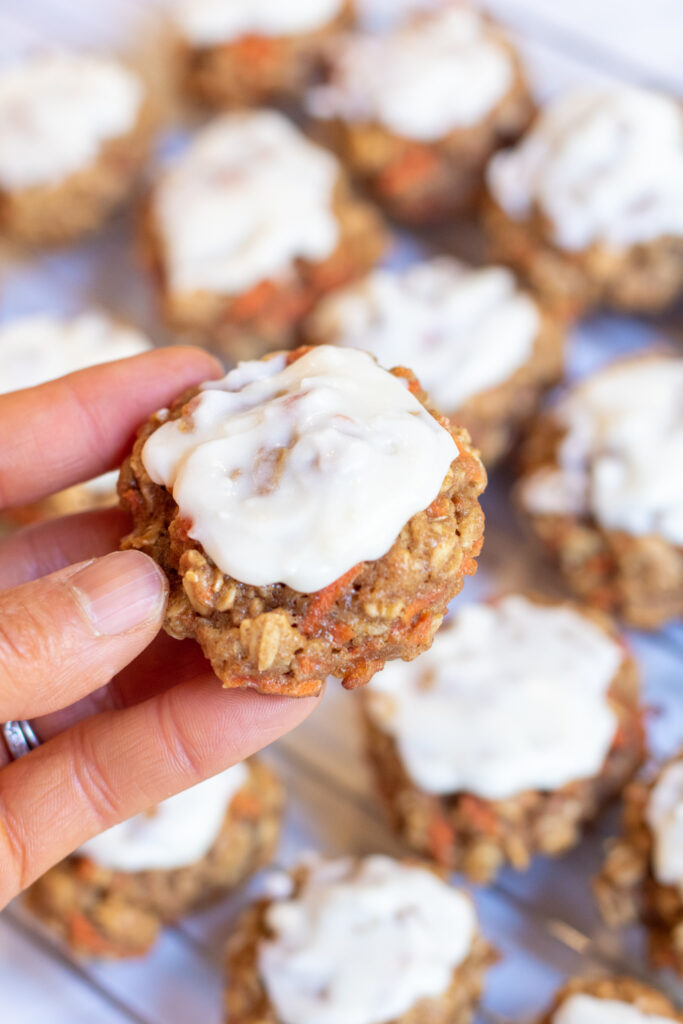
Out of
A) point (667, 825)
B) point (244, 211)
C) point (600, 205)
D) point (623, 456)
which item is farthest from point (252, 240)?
point (667, 825)

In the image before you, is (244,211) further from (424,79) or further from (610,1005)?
(610,1005)

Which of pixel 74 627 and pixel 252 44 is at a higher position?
pixel 252 44

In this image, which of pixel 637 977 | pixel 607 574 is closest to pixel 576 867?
pixel 637 977

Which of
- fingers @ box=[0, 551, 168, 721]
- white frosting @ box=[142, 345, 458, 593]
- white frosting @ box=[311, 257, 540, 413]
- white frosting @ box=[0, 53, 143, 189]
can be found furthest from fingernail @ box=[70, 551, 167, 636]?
white frosting @ box=[0, 53, 143, 189]

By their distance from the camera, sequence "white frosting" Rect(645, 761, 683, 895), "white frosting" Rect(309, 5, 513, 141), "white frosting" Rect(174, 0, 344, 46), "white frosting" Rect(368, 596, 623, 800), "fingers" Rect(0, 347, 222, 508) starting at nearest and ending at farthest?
1. "fingers" Rect(0, 347, 222, 508)
2. "white frosting" Rect(645, 761, 683, 895)
3. "white frosting" Rect(368, 596, 623, 800)
4. "white frosting" Rect(309, 5, 513, 141)
5. "white frosting" Rect(174, 0, 344, 46)

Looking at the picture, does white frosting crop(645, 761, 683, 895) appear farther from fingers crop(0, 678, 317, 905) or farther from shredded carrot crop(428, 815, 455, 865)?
fingers crop(0, 678, 317, 905)

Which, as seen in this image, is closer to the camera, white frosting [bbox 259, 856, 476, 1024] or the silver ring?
the silver ring

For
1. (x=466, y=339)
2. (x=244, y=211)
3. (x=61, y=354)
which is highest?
(x=244, y=211)
